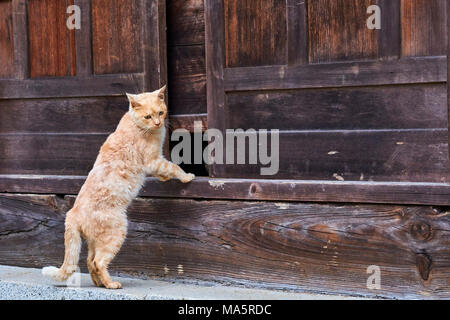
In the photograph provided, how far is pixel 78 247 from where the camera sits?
4406 mm

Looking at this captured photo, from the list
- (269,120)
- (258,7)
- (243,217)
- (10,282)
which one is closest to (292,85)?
(269,120)

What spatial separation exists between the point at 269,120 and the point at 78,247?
1651 mm

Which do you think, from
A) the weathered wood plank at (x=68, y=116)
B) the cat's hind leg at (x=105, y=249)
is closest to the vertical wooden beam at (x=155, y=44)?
the weathered wood plank at (x=68, y=116)

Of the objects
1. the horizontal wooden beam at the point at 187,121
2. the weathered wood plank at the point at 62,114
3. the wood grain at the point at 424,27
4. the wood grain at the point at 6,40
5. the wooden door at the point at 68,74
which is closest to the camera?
the wood grain at the point at 424,27

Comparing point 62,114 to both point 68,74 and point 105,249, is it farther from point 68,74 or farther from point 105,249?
point 105,249

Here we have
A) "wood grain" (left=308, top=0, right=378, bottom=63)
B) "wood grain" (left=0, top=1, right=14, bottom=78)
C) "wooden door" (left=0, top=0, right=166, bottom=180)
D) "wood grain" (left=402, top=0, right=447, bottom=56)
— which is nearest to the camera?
"wood grain" (left=402, top=0, right=447, bottom=56)

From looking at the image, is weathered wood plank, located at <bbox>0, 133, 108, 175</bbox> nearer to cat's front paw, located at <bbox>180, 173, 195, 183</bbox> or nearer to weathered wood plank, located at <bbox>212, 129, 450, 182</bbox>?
cat's front paw, located at <bbox>180, 173, 195, 183</bbox>

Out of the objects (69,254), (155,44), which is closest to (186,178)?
(69,254)

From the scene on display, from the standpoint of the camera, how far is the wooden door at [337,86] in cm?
404

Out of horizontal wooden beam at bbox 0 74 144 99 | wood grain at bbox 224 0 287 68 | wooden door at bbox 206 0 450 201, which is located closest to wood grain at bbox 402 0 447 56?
wooden door at bbox 206 0 450 201

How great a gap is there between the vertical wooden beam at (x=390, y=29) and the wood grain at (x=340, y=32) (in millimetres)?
60

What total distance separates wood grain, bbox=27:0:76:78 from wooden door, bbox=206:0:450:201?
4.50 feet

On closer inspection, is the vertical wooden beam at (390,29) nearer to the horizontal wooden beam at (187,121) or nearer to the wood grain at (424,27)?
the wood grain at (424,27)

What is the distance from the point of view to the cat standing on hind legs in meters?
4.37
